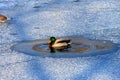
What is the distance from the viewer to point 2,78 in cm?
721

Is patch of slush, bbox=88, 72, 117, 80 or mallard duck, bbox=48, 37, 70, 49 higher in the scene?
mallard duck, bbox=48, 37, 70, 49

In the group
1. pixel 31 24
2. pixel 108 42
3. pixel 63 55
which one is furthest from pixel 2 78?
pixel 31 24

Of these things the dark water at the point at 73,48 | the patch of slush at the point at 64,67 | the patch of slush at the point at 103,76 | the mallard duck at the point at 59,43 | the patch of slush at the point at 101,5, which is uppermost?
the patch of slush at the point at 101,5

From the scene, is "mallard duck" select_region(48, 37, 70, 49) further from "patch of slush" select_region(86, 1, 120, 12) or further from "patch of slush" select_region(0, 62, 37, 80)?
"patch of slush" select_region(86, 1, 120, 12)

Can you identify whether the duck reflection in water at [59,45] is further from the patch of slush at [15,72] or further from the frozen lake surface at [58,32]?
the patch of slush at [15,72]

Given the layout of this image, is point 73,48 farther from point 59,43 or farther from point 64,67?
point 64,67

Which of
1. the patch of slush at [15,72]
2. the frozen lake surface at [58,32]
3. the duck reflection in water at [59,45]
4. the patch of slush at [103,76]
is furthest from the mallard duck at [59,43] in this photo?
the patch of slush at [103,76]

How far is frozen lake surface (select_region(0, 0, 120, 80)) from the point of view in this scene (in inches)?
292

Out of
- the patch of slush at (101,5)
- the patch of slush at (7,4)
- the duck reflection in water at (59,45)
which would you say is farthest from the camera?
the patch of slush at (7,4)

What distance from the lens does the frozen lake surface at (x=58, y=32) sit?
24.3ft

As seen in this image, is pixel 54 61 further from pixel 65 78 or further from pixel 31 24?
pixel 31 24

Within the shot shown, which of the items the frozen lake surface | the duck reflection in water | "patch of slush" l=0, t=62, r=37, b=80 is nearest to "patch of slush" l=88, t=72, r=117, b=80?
the frozen lake surface

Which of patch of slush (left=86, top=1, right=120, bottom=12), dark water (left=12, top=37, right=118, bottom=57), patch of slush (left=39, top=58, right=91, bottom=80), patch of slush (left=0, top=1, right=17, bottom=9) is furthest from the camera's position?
patch of slush (left=0, top=1, right=17, bottom=9)

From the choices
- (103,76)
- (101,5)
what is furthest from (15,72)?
(101,5)
